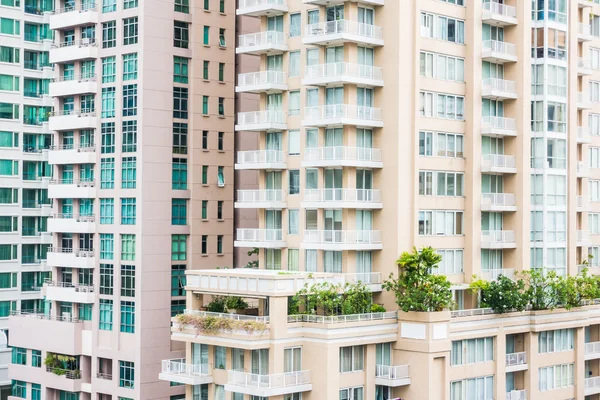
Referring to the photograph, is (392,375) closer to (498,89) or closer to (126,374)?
(126,374)

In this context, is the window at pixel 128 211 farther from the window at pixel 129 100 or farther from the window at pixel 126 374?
the window at pixel 126 374

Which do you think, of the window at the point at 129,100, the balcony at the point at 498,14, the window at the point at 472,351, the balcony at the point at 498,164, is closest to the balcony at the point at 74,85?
the window at the point at 129,100

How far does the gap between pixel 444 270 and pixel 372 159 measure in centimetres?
867

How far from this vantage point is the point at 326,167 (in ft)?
225

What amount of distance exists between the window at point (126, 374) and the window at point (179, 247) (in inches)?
305

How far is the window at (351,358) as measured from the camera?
64.2 m

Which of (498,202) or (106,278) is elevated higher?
(498,202)

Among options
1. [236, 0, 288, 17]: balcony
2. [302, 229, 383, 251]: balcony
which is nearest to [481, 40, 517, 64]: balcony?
[236, 0, 288, 17]: balcony

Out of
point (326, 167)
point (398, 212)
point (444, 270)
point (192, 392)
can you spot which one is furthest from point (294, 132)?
point (192, 392)

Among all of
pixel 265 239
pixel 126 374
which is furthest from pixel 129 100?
pixel 126 374

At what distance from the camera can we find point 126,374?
249ft

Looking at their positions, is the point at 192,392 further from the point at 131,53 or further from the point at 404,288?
the point at 131,53

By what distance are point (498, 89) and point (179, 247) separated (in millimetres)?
24024

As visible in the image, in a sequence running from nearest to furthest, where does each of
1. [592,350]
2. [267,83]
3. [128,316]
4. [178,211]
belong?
[267,83] < [128,316] < [178,211] < [592,350]
